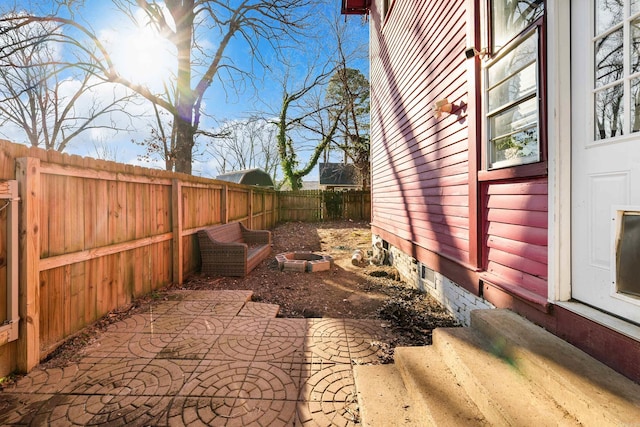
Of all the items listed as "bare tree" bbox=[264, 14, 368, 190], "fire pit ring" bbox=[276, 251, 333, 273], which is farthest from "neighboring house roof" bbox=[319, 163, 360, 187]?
"fire pit ring" bbox=[276, 251, 333, 273]

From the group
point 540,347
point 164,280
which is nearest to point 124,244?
point 164,280

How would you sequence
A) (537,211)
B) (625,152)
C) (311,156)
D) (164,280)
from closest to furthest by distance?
(625,152) → (537,211) → (164,280) → (311,156)

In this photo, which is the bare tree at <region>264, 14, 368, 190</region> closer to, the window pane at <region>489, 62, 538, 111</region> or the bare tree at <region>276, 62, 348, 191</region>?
the bare tree at <region>276, 62, 348, 191</region>

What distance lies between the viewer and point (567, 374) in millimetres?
1409

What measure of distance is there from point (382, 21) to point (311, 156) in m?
11.9

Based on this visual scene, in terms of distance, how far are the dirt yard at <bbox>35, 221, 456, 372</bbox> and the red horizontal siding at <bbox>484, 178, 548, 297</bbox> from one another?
3.41 ft

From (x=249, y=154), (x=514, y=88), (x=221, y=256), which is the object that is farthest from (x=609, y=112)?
(x=249, y=154)

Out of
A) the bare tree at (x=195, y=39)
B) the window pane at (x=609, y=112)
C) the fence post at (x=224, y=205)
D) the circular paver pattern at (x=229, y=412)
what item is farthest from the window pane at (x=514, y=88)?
the bare tree at (x=195, y=39)

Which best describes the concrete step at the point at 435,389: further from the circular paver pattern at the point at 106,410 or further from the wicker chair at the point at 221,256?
the wicker chair at the point at 221,256

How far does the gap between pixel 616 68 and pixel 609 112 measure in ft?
0.81

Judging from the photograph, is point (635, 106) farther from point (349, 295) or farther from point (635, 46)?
point (349, 295)

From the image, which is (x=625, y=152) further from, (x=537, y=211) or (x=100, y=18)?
(x=100, y=18)

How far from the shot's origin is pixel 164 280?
4141 millimetres

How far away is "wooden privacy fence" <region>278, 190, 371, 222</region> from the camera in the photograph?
15.0m
